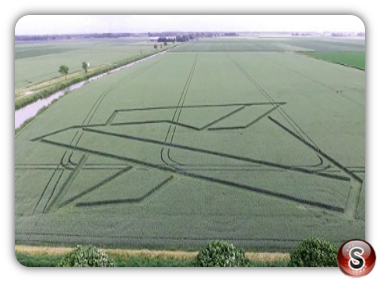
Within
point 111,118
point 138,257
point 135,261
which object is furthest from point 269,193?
point 111,118

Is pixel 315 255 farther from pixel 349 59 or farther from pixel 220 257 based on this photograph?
pixel 349 59

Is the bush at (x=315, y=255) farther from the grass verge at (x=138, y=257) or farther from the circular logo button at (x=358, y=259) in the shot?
the circular logo button at (x=358, y=259)

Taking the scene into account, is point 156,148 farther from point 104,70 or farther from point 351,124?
point 104,70

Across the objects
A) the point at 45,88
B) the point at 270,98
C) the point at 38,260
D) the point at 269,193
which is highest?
the point at 45,88

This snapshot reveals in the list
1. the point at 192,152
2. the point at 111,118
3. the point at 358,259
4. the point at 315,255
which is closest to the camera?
the point at 358,259

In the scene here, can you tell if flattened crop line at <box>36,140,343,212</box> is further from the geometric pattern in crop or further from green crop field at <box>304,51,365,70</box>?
green crop field at <box>304,51,365,70</box>

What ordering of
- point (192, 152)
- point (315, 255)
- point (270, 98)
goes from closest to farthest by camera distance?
point (315, 255)
point (192, 152)
point (270, 98)

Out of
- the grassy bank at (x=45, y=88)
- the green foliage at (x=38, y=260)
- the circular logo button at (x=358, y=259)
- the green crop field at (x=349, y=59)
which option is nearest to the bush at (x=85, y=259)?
the green foliage at (x=38, y=260)

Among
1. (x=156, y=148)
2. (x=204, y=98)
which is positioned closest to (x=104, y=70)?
(x=204, y=98)
